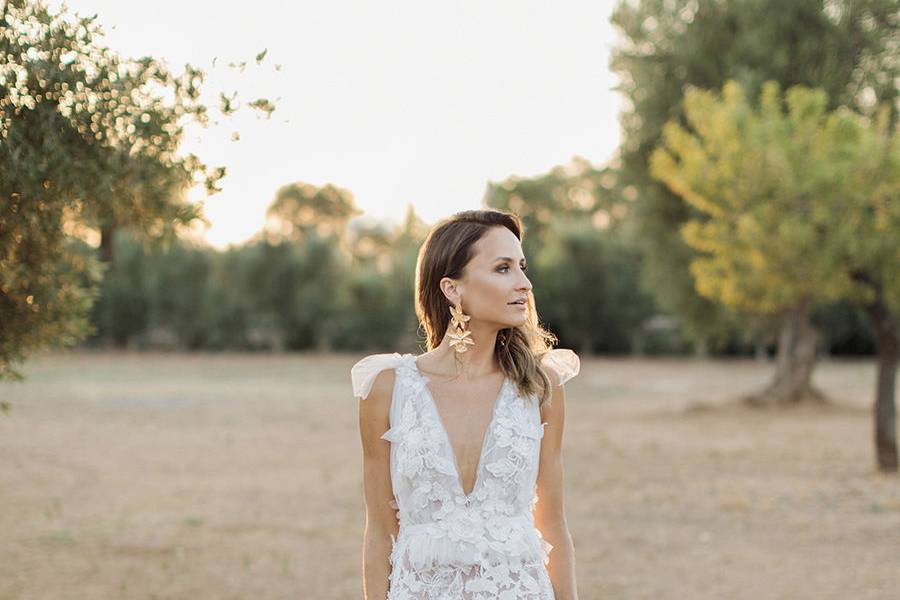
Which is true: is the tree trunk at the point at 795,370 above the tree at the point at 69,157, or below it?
below

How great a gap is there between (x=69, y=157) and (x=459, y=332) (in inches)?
105

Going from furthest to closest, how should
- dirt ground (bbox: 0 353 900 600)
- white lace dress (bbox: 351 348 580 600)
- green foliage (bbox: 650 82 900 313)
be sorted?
green foliage (bbox: 650 82 900 313) → dirt ground (bbox: 0 353 900 600) → white lace dress (bbox: 351 348 580 600)

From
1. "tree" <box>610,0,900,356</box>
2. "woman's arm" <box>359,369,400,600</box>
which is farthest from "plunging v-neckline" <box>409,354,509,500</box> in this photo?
"tree" <box>610,0,900,356</box>

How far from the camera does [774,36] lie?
68.5ft

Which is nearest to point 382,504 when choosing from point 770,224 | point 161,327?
point 770,224

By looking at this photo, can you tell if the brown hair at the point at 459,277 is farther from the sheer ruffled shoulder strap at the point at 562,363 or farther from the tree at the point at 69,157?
the tree at the point at 69,157

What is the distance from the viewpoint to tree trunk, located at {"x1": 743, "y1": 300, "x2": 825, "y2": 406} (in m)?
22.7

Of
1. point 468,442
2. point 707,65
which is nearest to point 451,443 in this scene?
point 468,442

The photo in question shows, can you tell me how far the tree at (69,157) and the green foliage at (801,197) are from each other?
8.49 metres

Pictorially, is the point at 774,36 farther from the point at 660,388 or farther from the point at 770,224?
the point at 660,388

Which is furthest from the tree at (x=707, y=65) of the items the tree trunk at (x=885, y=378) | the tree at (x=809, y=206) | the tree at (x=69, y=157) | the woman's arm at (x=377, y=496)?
the woman's arm at (x=377, y=496)

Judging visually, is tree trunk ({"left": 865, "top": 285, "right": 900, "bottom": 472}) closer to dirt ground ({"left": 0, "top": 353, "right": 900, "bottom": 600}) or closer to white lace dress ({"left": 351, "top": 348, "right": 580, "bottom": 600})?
dirt ground ({"left": 0, "top": 353, "right": 900, "bottom": 600})

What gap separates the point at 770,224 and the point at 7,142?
32.6 feet

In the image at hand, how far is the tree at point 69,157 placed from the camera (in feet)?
14.4
